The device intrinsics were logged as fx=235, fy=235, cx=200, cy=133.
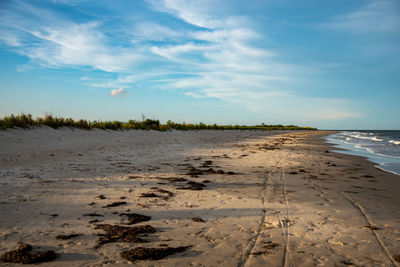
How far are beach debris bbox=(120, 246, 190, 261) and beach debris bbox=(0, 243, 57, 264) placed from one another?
807 mm

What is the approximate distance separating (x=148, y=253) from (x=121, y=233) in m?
0.69

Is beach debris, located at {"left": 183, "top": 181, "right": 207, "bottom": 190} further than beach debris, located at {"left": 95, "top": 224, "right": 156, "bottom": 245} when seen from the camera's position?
Yes

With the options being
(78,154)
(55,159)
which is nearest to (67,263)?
(55,159)

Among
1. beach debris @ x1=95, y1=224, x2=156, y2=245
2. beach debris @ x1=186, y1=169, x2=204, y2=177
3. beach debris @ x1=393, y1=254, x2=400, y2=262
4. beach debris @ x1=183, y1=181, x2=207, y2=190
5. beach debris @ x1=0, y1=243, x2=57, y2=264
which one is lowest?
beach debris @ x1=393, y1=254, x2=400, y2=262

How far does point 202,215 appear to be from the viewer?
4094 millimetres

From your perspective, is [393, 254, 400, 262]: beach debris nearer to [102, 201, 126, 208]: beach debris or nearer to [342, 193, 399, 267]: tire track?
[342, 193, 399, 267]: tire track

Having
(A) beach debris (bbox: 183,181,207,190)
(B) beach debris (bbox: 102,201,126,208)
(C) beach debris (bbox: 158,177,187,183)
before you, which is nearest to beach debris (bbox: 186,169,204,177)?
(C) beach debris (bbox: 158,177,187,183)

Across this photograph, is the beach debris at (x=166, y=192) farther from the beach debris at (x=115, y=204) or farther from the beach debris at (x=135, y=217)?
the beach debris at (x=135, y=217)

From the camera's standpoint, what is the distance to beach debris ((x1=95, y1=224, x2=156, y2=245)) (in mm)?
3139

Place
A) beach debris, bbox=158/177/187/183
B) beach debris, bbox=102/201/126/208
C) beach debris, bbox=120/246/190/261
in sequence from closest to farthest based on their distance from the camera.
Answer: beach debris, bbox=120/246/190/261 → beach debris, bbox=102/201/126/208 → beach debris, bbox=158/177/187/183

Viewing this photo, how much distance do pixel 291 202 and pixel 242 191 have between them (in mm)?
1156

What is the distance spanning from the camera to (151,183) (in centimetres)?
611

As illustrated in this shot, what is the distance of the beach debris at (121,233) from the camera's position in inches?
124

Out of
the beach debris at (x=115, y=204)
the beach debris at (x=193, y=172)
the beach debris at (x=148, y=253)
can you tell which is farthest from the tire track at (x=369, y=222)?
the beach debris at (x=115, y=204)
